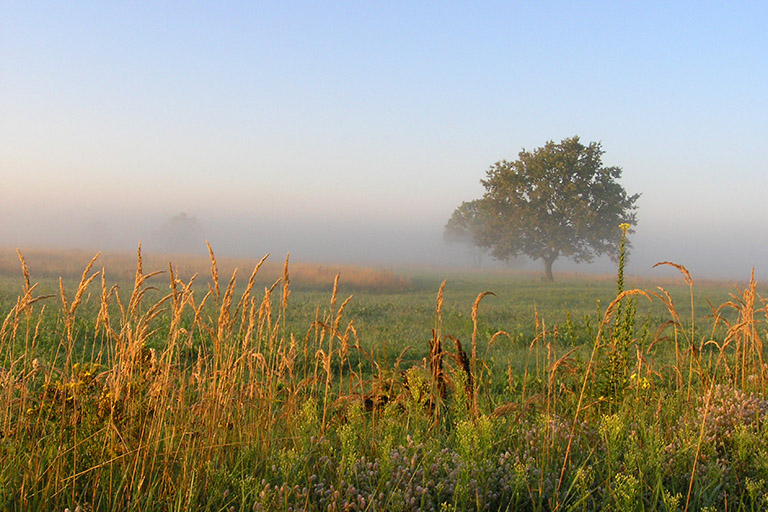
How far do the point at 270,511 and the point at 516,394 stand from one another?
412 cm

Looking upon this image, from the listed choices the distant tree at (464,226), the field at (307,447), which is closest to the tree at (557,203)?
the distant tree at (464,226)

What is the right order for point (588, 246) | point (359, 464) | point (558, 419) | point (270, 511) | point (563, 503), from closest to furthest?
point (270, 511)
point (563, 503)
point (359, 464)
point (558, 419)
point (588, 246)

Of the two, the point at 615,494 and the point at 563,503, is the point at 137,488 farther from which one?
the point at 615,494

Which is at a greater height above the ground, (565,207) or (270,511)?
(565,207)

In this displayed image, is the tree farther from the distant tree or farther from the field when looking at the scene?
the field

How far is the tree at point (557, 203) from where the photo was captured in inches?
1522

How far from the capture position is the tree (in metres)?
38.7

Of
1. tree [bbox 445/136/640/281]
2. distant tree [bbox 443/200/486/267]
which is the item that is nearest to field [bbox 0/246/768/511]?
tree [bbox 445/136/640/281]

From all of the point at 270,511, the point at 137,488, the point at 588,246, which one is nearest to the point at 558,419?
the point at 270,511

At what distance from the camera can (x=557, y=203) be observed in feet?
129

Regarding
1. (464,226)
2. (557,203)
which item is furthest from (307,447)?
(464,226)

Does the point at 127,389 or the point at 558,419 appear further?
the point at 558,419

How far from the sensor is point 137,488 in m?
2.24

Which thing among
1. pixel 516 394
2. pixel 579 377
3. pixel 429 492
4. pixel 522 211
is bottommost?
pixel 516 394
